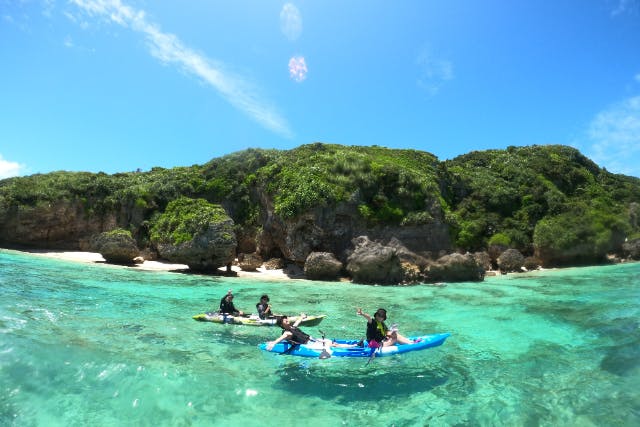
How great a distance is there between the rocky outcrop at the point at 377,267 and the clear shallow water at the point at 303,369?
7452mm

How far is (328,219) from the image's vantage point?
97.2ft

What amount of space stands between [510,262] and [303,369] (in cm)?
2612

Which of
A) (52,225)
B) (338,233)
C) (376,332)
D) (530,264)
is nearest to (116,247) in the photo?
(52,225)

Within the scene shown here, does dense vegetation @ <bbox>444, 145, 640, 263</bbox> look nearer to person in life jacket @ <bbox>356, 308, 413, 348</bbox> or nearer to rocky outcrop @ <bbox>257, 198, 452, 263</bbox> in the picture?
rocky outcrop @ <bbox>257, 198, 452, 263</bbox>

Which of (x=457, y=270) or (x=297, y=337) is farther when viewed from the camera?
(x=457, y=270)

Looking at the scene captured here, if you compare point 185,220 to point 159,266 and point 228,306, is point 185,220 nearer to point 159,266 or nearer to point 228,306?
point 159,266

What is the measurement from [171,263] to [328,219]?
13269mm

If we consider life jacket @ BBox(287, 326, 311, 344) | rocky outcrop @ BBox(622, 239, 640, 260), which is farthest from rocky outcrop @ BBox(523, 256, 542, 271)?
life jacket @ BBox(287, 326, 311, 344)

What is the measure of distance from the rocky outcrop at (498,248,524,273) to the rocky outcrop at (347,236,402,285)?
1087cm

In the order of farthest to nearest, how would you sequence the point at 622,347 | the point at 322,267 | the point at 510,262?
the point at 510,262, the point at 322,267, the point at 622,347

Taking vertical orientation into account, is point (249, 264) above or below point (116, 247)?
below

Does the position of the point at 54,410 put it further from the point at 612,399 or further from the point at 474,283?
the point at 474,283

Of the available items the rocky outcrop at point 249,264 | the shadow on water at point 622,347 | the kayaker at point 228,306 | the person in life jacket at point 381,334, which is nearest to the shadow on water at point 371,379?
the person in life jacket at point 381,334

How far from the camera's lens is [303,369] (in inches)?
377
